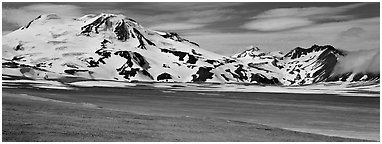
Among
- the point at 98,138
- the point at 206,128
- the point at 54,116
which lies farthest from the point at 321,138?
the point at 54,116

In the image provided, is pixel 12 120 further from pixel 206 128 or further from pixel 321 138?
pixel 321 138

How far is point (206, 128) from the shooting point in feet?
85.5

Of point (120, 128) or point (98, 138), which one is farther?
point (120, 128)

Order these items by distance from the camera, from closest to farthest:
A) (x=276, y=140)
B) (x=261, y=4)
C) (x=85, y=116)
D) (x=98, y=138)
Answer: (x=98, y=138) < (x=276, y=140) < (x=85, y=116) < (x=261, y=4)

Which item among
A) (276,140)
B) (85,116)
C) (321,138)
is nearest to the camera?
(276,140)

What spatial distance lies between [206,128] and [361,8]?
1379 centimetres

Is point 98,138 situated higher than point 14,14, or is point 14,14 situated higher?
point 14,14

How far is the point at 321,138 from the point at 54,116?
13.2 m

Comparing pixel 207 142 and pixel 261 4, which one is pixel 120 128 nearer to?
pixel 207 142

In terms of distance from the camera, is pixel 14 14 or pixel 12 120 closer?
pixel 12 120

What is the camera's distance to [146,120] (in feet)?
91.1

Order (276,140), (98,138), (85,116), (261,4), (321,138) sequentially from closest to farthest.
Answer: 1. (98,138)
2. (276,140)
3. (321,138)
4. (85,116)
5. (261,4)

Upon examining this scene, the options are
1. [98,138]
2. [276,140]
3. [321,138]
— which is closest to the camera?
[98,138]

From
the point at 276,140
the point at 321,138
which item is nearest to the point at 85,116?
the point at 276,140
